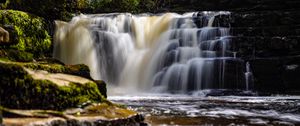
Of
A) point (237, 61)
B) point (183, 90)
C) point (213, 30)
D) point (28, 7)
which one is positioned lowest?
point (183, 90)

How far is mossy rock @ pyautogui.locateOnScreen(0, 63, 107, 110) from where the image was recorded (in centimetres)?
650

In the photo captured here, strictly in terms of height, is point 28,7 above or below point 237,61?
above

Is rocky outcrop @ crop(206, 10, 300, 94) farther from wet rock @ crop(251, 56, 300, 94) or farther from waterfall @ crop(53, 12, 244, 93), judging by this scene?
waterfall @ crop(53, 12, 244, 93)

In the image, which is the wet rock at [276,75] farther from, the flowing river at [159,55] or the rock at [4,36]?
the rock at [4,36]

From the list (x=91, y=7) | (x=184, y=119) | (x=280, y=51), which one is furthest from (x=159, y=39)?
(x=184, y=119)

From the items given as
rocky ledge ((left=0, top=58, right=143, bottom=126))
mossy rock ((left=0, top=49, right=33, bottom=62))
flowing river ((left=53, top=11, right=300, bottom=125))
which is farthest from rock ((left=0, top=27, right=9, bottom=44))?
flowing river ((left=53, top=11, right=300, bottom=125))

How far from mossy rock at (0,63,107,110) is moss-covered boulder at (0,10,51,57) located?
12.3 m

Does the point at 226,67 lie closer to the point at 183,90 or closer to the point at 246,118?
the point at 183,90

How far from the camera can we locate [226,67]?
17.4 meters

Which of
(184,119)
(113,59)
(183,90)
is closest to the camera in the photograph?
(184,119)

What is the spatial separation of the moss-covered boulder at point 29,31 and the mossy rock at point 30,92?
Result: 1227 cm

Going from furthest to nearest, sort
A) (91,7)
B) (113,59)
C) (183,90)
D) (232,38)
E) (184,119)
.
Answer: (91,7) → (113,59) → (232,38) → (183,90) → (184,119)

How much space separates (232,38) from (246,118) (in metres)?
10.3

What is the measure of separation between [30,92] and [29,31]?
1391cm
